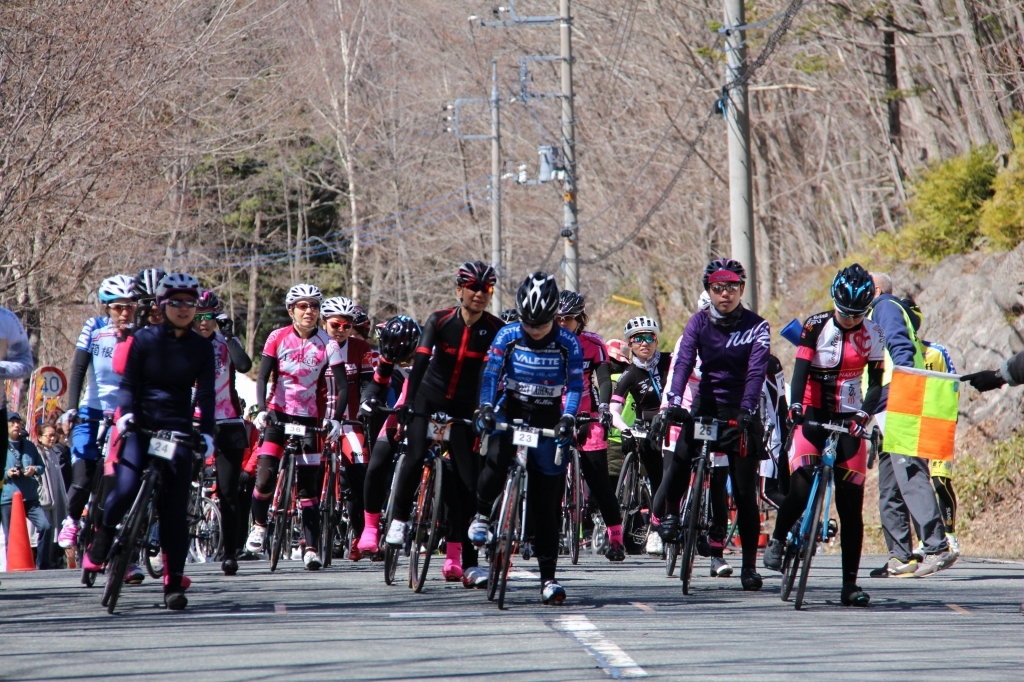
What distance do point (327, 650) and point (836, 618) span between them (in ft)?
10.7

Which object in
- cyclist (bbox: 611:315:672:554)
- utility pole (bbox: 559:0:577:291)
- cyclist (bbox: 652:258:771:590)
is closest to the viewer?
cyclist (bbox: 652:258:771:590)

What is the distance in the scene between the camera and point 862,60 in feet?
89.6

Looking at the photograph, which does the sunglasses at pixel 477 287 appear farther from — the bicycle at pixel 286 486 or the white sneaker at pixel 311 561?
the white sneaker at pixel 311 561

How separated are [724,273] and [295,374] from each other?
408cm

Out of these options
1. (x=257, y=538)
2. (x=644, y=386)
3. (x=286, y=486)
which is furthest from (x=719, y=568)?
(x=257, y=538)

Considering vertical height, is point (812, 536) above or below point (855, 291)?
below

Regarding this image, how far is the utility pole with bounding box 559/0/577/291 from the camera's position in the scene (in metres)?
34.9

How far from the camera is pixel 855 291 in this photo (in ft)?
33.0

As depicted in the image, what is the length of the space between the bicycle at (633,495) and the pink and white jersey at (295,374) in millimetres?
3080

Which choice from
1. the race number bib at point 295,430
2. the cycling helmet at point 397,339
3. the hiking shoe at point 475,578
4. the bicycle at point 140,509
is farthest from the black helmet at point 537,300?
the race number bib at point 295,430

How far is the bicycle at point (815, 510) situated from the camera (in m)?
9.79

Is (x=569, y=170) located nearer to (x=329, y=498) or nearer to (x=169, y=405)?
(x=329, y=498)

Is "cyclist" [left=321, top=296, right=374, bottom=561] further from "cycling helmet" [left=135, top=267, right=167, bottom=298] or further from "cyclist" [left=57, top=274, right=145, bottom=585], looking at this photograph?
"cycling helmet" [left=135, top=267, right=167, bottom=298]

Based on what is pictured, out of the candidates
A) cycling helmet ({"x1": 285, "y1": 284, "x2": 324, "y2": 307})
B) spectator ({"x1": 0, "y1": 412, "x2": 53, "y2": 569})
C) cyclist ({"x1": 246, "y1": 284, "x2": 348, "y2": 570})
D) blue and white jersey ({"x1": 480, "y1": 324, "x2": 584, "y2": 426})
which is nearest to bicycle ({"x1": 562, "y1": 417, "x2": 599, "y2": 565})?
cyclist ({"x1": 246, "y1": 284, "x2": 348, "y2": 570})
